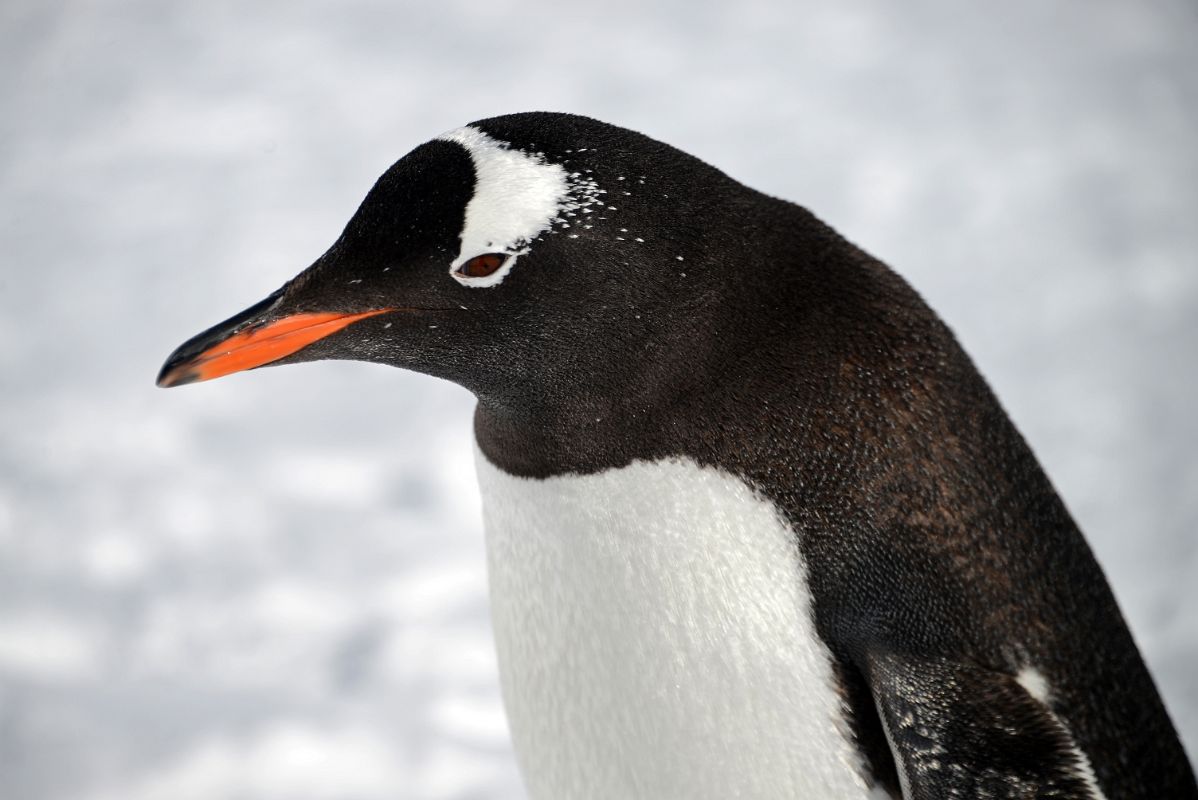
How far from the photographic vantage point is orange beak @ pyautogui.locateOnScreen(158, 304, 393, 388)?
1154 millimetres

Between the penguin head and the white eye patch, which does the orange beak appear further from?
the white eye patch

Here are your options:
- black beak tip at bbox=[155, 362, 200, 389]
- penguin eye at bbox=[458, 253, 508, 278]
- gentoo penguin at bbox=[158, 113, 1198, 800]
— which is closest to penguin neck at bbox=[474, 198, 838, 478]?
gentoo penguin at bbox=[158, 113, 1198, 800]

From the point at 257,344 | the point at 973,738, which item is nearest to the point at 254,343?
the point at 257,344

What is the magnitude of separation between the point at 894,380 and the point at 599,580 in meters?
0.33

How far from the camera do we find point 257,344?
1158mm

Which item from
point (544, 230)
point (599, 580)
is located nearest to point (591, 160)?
point (544, 230)

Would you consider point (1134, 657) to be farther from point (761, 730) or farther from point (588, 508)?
point (588, 508)

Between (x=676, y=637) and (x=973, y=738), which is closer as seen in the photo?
(x=973, y=738)

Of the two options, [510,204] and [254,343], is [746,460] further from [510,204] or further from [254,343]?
[254,343]

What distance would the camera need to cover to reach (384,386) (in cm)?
279

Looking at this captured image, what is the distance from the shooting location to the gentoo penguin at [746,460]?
1130 mm

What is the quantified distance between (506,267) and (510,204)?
0.18 feet

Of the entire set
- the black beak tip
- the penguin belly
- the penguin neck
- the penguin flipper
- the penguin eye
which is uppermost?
the penguin eye

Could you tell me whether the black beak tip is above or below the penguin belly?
above
